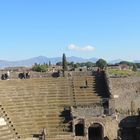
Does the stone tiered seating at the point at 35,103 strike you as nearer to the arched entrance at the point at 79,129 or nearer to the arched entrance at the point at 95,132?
the arched entrance at the point at 79,129

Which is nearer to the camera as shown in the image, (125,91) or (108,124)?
(108,124)

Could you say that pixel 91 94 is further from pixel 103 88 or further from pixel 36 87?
pixel 36 87

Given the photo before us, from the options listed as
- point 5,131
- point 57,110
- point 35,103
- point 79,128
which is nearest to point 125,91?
point 79,128

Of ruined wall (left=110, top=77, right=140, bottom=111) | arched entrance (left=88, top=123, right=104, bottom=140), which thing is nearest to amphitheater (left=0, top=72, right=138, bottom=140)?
arched entrance (left=88, top=123, right=104, bottom=140)

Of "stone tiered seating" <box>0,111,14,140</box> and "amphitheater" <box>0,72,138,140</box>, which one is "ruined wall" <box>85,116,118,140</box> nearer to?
"amphitheater" <box>0,72,138,140</box>

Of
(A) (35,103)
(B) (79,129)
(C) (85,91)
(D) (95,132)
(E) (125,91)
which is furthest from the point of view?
(E) (125,91)

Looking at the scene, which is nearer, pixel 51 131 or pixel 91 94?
pixel 51 131

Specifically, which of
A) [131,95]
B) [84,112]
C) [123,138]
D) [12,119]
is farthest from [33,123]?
[131,95]

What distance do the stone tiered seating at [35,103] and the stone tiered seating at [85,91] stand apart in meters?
0.87

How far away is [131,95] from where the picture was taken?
1843 inches

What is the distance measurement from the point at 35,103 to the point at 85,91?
17.0 ft

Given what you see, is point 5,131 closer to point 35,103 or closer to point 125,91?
point 35,103

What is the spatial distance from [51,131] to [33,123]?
182cm

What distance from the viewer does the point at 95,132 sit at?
4034cm
